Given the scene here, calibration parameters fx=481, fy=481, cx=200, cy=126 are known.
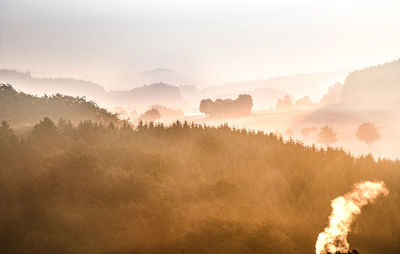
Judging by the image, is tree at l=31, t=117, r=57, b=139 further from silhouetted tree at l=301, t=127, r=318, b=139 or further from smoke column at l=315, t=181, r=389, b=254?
silhouetted tree at l=301, t=127, r=318, b=139

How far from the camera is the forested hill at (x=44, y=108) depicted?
113ft

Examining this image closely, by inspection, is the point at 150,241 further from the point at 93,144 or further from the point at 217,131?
the point at 217,131

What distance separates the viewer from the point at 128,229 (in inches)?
771

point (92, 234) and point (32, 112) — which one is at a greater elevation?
Answer: point (32, 112)

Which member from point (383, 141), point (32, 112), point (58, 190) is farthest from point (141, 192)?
point (383, 141)

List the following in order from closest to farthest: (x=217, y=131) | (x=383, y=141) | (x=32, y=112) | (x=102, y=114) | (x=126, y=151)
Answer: (x=126, y=151), (x=217, y=131), (x=32, y=112), (x=102, y=114), (x=383, y=141)

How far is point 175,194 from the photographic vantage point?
21.3 meters

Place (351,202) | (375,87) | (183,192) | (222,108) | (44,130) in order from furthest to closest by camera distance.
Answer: (375,87) → (222,108) → (44,130) → (351,202) → (183,192)

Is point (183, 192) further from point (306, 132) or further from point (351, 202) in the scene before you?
point (306, 132)

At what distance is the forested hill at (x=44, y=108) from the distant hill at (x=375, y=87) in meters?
87.8

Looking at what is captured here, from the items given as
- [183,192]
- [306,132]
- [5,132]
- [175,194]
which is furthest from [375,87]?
[175,194]

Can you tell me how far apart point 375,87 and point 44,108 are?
100464 millimetres

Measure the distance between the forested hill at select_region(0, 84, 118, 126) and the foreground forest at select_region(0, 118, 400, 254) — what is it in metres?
7.90

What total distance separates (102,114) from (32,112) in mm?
5534
